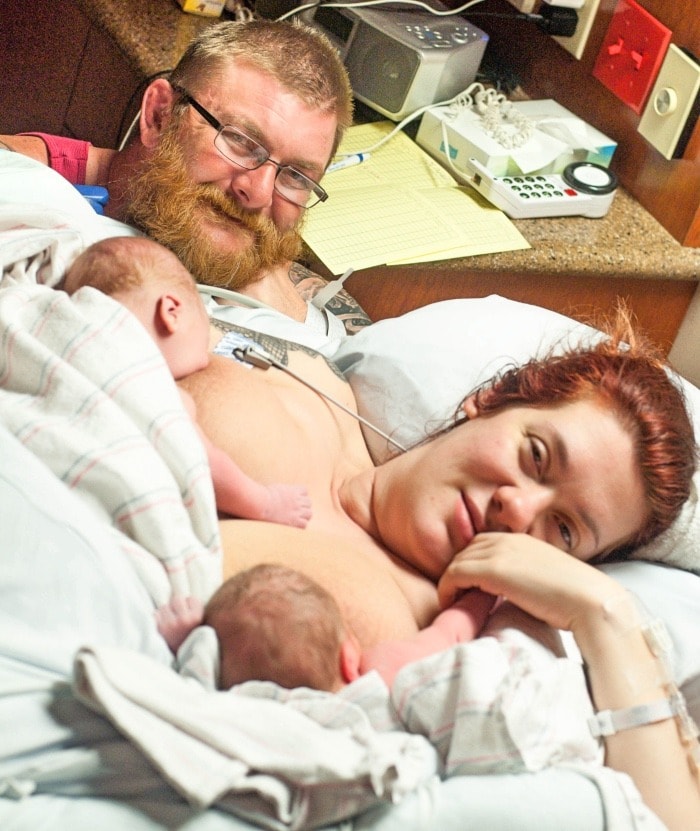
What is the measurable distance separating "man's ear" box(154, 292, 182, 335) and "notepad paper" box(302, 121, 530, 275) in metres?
0.79

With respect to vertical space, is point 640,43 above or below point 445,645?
above

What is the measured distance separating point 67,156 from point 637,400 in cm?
111

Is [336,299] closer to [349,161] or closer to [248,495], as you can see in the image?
[349,161]

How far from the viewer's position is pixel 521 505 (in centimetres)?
104

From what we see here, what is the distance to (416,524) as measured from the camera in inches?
42.7

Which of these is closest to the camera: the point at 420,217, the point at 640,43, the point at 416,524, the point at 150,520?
the point at 150,520

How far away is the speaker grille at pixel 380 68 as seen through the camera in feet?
7.00

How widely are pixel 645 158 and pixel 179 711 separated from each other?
1.79 m

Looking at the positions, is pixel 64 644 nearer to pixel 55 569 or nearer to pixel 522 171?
pixel 55 569

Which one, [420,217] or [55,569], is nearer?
[55,569]

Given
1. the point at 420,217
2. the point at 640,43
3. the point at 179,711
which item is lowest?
the point at 420,217

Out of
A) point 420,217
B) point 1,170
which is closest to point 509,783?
point 1,170

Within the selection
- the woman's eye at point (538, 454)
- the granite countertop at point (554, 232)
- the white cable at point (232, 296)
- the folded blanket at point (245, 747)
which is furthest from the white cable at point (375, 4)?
the folded blanket at point (245, 747)

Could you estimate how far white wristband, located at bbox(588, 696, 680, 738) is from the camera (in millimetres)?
932
